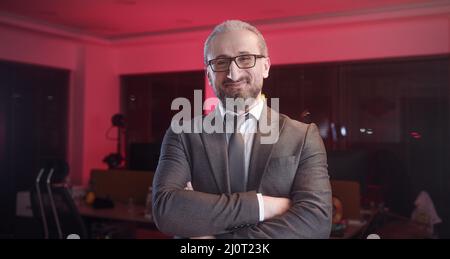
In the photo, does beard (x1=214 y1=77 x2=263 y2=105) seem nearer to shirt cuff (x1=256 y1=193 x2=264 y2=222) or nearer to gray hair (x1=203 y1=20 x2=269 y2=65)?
gray hair (x1=203 y1=20 x2=269 y2=65)

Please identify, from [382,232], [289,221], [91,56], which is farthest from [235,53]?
[91,56]

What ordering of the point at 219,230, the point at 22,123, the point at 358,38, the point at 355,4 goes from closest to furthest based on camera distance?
the point at 219,230, the point at 355,4, the point at 358,38, the point at 22,123

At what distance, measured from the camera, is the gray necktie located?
113 cm

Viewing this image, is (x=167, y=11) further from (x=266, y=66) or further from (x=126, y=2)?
(x=266, y=66)

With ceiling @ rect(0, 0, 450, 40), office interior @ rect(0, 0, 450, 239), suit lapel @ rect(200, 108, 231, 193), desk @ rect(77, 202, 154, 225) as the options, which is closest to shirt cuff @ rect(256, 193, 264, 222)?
suit lapel @ rect(200, 108, 231, 193)

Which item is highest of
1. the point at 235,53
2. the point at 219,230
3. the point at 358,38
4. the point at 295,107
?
the point at 358,38

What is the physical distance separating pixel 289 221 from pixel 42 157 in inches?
159

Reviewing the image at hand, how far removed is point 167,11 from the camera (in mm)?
3564

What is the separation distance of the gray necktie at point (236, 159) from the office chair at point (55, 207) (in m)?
1.56

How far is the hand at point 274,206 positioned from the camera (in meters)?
1.05

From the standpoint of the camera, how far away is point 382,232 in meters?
1.48

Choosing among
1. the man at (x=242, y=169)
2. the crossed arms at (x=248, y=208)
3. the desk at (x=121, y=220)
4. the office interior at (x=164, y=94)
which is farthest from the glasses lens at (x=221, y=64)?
the desk at (x=121, y=220)

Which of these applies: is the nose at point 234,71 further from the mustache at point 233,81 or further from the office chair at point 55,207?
the office chair at point 55,207
